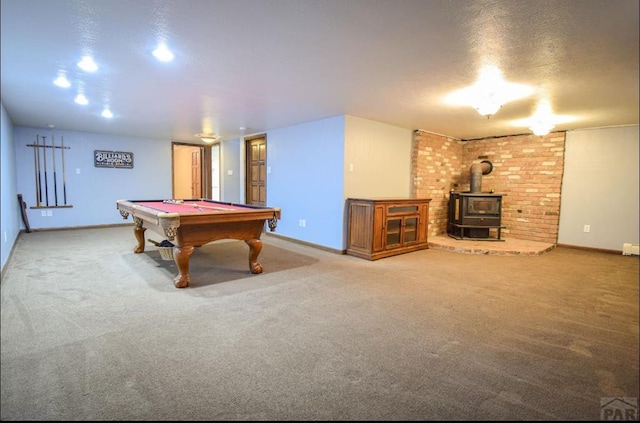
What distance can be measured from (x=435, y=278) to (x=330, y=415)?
2.37 meters

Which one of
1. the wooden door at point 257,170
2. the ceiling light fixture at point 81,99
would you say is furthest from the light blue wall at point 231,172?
the ceiling light fixture at point 81,99

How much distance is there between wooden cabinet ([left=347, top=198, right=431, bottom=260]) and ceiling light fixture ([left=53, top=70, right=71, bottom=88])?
134 inches

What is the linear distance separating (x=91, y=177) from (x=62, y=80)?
4.11 metres

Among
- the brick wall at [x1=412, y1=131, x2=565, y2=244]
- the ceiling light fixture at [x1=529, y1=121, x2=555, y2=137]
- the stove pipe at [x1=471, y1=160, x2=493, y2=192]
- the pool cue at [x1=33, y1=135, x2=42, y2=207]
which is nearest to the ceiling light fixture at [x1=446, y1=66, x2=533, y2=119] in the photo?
the ceiling light fixture at [x1=529, y1=121, x2=555, y2=137]

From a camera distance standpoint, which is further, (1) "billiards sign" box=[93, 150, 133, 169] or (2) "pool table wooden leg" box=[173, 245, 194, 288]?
(1) "billiards sign" box=[93, 150, 133, 169]

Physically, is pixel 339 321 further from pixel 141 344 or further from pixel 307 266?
pixel 307 266

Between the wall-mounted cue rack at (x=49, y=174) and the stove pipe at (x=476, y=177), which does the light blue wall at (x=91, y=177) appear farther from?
the stove pipe at (x=476, y=177)

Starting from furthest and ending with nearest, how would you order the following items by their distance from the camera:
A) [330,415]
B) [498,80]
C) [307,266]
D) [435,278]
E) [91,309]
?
[307,266] → [435,278] → [498,80] → [91,309] → [330,415]

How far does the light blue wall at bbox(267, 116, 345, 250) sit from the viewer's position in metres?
4.61

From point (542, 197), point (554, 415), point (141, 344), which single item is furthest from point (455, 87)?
point (542, 197)

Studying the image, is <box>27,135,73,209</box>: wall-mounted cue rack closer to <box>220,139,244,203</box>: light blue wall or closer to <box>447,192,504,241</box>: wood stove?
<box>220,139,244,203</box>: light blue wall

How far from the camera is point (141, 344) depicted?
190cm

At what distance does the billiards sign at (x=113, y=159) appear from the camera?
21.5ft

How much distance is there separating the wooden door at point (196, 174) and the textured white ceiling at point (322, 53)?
4.17m
